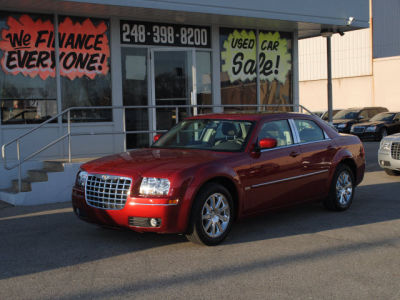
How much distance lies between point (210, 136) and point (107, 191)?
1720 mm

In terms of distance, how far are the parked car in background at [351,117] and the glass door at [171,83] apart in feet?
47.1

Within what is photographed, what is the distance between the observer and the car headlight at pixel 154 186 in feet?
19.2

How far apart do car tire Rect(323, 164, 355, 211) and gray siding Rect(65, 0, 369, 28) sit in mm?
5167

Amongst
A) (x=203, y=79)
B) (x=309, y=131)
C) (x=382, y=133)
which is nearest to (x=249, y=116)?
(x=309, y=131)

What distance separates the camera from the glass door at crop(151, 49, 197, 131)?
42.1 ft

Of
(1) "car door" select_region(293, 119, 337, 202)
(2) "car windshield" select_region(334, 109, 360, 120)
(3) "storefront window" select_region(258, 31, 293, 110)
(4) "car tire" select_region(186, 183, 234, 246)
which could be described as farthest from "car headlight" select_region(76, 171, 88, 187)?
(2) "car windshield" select_region(334, 109, 360, 120)

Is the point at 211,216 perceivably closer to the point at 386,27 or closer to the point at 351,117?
the point at 351,117

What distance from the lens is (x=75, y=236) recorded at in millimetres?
6906

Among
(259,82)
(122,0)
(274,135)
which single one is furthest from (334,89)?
(274,135)

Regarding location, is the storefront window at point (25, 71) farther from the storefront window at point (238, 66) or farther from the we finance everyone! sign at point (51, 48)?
the storefront window at point (238, 66)

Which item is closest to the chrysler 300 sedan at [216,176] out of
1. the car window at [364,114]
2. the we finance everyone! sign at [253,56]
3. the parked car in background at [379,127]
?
the we finance everyone! sign at [253,56]

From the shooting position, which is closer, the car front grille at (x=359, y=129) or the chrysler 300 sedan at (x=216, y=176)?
the chrysler 300 sedan at (x=216, y=176)

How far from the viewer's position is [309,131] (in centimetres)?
796

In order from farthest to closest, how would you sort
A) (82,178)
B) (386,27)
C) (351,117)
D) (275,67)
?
(386,27) < (351,117) < (275,67) < (82,178)
